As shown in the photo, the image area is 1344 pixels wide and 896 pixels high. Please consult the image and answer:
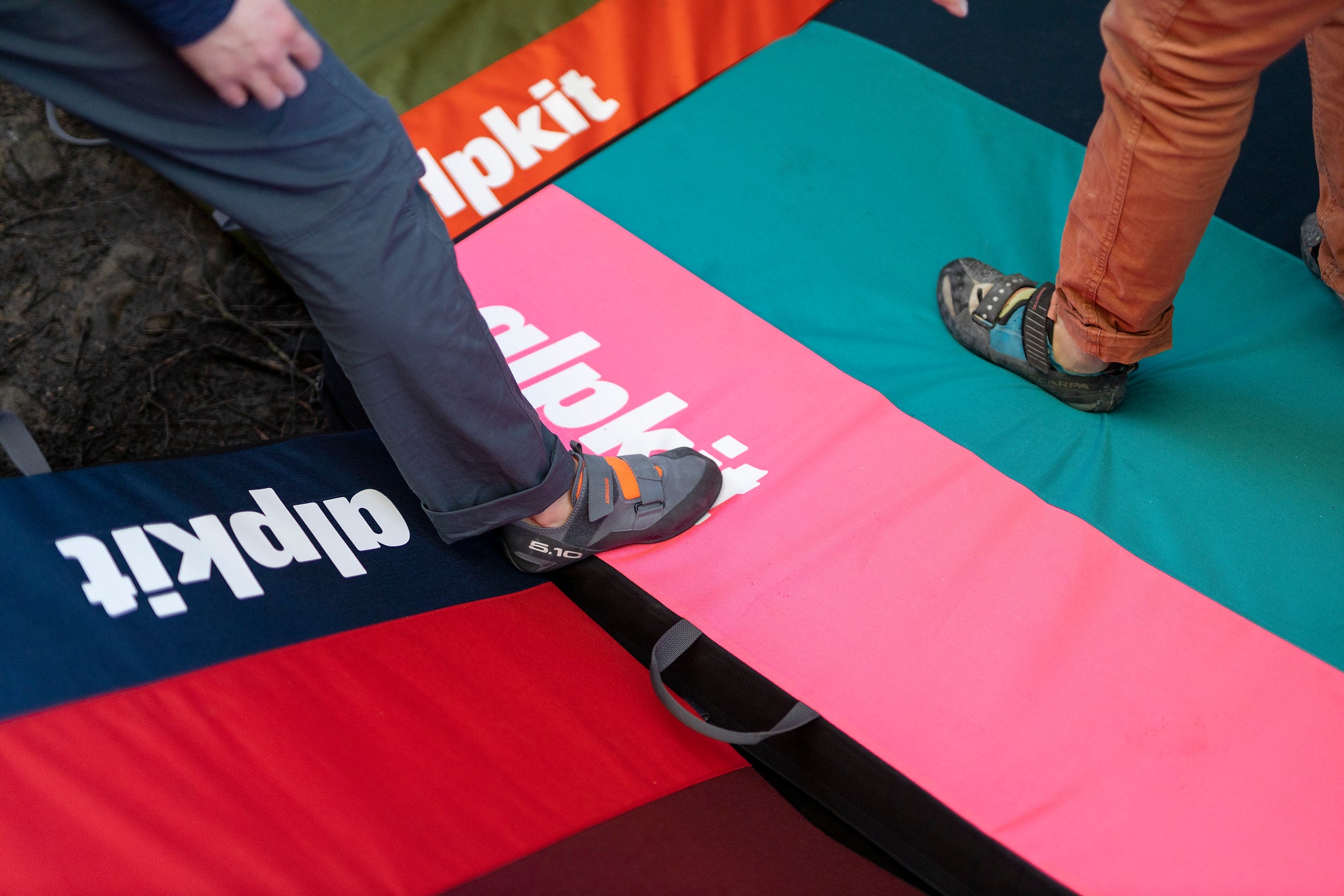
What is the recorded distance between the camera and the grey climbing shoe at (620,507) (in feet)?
3.23

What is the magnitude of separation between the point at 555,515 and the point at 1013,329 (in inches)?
27.2

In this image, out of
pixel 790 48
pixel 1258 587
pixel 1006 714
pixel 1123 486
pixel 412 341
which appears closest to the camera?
pixel 412 341

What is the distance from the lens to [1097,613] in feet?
3.30

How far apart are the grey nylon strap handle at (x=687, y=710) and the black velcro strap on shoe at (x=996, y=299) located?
0.63 m

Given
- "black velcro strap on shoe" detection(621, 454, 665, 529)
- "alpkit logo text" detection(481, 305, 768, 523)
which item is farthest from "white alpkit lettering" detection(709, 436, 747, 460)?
"black velcro strap on shoe" detection(621, 454, 665, 529)

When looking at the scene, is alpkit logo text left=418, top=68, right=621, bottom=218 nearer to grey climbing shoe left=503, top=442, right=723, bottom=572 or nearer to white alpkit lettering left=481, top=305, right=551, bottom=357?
white alpkit lettering left=481, top=305, right=551, bottom=357

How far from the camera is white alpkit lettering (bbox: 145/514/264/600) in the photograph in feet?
3.04

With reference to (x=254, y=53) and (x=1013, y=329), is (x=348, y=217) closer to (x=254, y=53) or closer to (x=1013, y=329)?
(x=254, y=53)

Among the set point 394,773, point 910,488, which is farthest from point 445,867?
point 910,488

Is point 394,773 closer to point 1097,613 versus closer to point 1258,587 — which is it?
point 1097,613

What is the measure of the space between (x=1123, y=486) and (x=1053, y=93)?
86 centimetres

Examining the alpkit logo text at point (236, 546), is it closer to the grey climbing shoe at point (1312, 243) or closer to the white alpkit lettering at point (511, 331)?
the white alpkit lettering at point (511, 331)

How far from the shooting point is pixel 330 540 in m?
1.01

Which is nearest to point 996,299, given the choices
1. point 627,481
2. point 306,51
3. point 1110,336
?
point 1110,336
